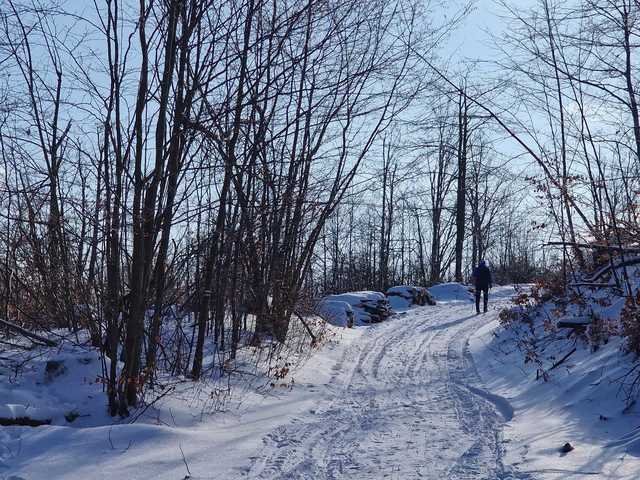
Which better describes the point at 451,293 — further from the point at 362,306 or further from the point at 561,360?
the point at 561,360

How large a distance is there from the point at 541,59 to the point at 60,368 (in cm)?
764

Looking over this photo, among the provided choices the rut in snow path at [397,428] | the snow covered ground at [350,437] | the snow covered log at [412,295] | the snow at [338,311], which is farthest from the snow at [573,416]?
the snow covered log at [412,295]

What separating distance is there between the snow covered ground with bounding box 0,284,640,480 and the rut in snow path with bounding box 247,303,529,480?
1 cm

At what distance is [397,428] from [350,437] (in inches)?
24.0

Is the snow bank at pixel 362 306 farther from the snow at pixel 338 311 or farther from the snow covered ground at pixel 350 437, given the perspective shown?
the snow covered ground at pixel 350 437

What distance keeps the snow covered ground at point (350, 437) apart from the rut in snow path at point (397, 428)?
0.01 meters

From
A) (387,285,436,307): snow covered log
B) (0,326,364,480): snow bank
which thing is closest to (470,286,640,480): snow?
(0,326,364,480): snow bank

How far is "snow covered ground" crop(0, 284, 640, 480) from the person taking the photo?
4.69m

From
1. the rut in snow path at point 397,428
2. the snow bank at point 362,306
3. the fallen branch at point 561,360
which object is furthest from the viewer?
the snow bank at point 362,306

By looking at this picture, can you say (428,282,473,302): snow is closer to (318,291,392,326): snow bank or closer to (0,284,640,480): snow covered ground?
(318,291,392,326): snow bank

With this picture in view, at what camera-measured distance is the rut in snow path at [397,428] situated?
15.7 ft

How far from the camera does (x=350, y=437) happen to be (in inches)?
226

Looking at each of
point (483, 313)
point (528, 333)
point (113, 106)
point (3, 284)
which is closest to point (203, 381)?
point (113, 106)

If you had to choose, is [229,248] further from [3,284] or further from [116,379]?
[3,284]
